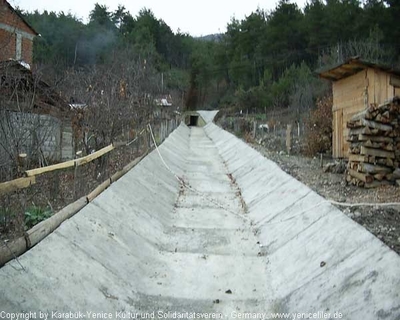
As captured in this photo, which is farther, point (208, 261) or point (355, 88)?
point (355, 88)

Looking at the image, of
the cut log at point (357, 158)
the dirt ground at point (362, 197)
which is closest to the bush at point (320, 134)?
the dirt ground at point (362, 197)

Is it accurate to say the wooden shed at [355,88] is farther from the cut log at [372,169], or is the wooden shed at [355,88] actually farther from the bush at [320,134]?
the cut log at [372,169]

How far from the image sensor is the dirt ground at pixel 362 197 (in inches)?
202

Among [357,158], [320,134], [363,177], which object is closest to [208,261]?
[363,177]

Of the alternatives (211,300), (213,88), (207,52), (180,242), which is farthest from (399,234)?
(207,52)

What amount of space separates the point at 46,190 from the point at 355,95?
9165 mm

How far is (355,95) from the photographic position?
1222 cm

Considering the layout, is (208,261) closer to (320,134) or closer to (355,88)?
(355,88)

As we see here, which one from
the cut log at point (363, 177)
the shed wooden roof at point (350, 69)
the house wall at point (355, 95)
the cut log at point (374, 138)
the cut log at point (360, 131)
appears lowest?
the cut log at point (363, 177)

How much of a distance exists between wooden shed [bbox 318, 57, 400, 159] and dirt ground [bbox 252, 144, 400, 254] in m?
1.44

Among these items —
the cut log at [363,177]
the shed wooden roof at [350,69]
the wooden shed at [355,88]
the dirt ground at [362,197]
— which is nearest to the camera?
the dirt ground at [362,197]

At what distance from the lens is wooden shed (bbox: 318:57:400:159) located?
1111 centimetres

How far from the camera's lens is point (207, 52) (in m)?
80.0

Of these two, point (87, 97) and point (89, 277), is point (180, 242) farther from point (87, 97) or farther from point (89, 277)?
point (87, 97)
